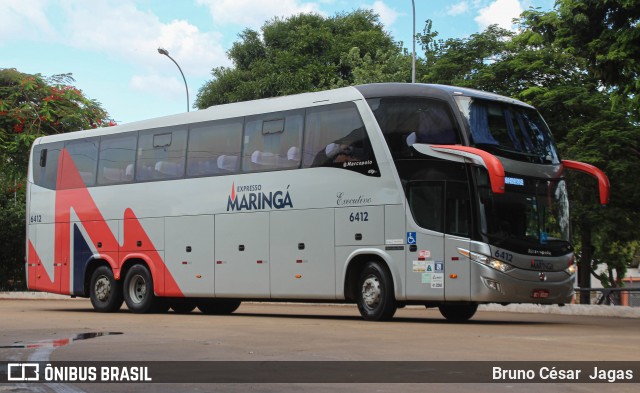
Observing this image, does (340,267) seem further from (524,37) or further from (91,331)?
(524,37)

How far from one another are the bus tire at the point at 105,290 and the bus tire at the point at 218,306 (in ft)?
6.46

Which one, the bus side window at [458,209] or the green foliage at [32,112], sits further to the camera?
the green foliage at [32,112]

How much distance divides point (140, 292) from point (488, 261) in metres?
9.38

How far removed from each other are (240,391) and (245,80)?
57.2 meters

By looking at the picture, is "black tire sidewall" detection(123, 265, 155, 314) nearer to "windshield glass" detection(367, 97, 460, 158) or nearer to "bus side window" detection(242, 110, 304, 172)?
"bus side window" detection(242, 110, 304, 172)

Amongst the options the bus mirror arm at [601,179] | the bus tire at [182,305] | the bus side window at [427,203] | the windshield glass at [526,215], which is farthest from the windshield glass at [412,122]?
the bus tire at [182,305]

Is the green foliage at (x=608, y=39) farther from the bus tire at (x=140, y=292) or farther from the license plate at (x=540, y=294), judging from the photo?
the bus tire at (x=140, y=292)

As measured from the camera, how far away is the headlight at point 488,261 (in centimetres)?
1762

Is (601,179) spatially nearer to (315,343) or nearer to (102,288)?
(315,343)

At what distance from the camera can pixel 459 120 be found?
58.6 feet

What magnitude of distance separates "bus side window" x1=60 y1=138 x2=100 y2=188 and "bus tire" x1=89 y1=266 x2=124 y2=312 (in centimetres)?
220

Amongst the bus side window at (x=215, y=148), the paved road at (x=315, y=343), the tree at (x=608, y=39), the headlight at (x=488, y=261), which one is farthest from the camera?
the bus side window at (x=215, y=148)

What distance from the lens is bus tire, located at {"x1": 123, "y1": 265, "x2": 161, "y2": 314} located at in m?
23.3

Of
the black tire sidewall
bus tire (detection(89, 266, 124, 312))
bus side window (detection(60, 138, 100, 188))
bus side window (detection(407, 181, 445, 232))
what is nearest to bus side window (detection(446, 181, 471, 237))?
bus side window (detection(407, 181, 445, 232))
